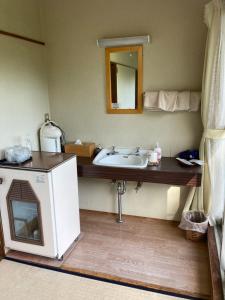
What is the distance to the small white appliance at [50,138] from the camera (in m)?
2.85

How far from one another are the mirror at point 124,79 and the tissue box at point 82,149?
49 cm

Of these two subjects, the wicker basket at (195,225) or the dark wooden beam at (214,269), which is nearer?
the dark wooden beam at (214,269)

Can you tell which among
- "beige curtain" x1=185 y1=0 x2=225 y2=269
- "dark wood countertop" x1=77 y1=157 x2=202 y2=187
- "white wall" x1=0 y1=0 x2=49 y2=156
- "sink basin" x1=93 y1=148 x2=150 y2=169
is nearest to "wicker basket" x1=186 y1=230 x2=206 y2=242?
"beige curtain" x1=185 y1=0 x2=225 y2=269

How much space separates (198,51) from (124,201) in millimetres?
1850

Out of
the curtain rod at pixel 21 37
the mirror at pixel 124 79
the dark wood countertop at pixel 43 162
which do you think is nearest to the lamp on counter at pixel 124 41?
the mirror at pixel 124 79

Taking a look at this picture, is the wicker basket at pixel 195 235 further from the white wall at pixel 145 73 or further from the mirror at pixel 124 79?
the mirror at pixel 124 79

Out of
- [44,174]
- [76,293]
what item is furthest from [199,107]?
[76,293]

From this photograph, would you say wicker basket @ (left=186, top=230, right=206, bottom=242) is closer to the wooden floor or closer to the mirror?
the wooden floor

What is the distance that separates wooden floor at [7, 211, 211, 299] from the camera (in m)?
2.08

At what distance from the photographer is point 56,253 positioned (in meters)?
2.29

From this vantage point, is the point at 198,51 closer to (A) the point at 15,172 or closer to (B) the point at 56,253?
(A) the point at 15,172

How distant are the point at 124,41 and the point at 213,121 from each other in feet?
3.98

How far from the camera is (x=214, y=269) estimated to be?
1980 millimetres

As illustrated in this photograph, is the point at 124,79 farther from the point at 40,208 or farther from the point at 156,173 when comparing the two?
the point at 40,208
